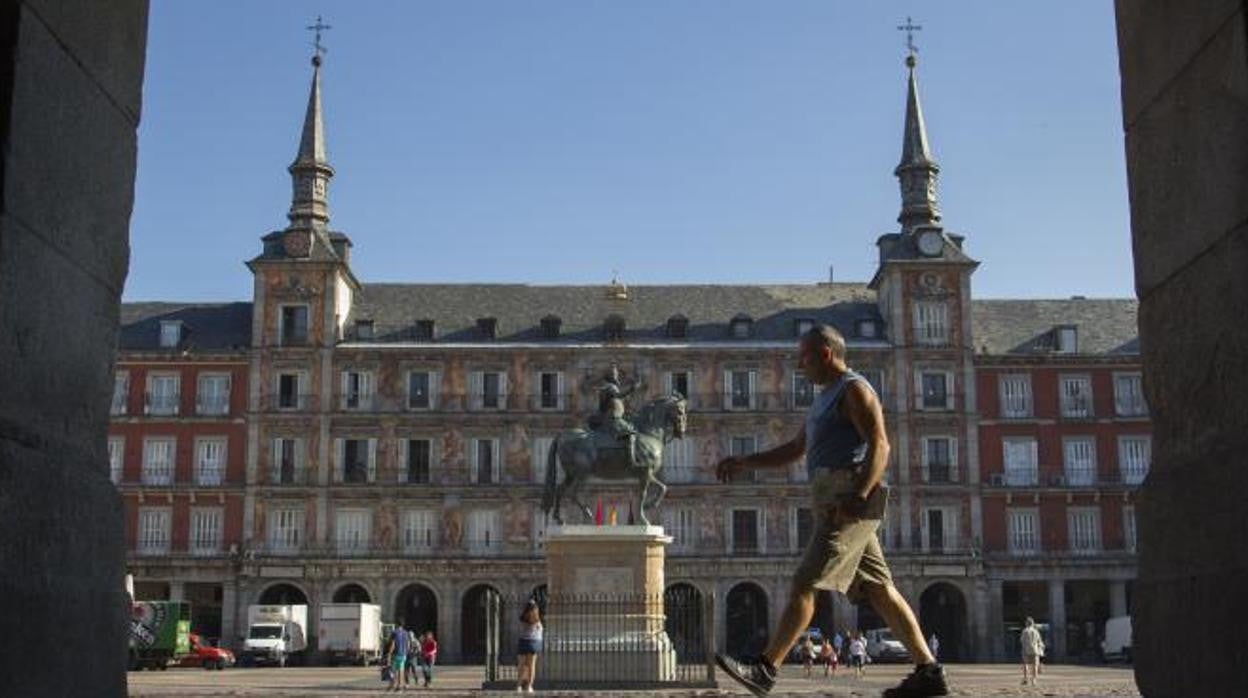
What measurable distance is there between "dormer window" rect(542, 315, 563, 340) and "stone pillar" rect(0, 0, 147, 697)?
181 ft

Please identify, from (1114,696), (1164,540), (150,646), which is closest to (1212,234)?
(1164,540)

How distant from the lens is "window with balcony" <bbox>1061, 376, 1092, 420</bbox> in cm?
5828

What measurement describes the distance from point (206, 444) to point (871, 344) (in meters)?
27.2

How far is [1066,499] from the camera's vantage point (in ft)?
188

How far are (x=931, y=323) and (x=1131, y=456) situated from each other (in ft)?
31.8

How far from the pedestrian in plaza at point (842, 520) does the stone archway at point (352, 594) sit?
5186 cm

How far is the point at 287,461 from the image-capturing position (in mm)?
56812

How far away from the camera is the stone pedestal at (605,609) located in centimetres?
2244

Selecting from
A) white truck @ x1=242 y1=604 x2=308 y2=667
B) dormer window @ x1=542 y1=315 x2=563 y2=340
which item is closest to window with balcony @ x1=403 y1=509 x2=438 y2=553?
white truck @ x1=242 y1=604 x2=308 y2=667

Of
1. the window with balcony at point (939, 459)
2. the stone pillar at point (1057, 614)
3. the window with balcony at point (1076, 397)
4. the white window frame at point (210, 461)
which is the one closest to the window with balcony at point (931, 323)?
the window with balcony at point (939, 459)

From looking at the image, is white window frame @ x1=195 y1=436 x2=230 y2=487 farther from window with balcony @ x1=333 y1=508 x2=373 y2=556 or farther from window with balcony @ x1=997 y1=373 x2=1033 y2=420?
window with balcony @ x1=997 y1=373 x2=1033 y2=420

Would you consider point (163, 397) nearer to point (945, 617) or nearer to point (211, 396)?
point (211, 396)

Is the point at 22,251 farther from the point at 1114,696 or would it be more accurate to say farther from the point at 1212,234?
the point at 1114,696

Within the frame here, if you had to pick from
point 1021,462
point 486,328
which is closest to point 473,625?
point 486,328
